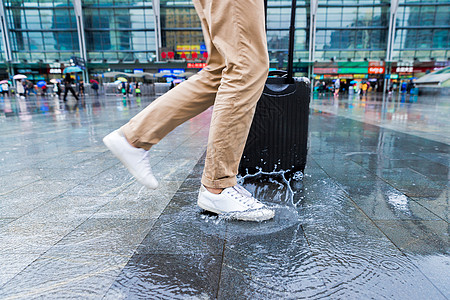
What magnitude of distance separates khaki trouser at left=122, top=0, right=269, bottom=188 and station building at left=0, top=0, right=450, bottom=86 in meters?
40.2

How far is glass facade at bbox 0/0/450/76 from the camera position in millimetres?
38594

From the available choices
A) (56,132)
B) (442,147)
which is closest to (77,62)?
(56,132)

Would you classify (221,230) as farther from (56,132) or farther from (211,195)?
(56,132)

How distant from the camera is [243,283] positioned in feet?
3.48

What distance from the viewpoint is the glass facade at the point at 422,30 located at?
37.8 metres

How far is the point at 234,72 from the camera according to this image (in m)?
1.43

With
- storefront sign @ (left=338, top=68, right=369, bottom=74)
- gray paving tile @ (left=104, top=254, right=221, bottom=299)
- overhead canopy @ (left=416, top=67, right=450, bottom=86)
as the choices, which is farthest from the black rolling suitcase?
storefront sign @ (left=338, top=68, right=369, bottom=74)

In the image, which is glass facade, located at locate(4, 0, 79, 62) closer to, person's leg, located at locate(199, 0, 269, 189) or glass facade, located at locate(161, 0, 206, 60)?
glass facade, located at locate(161, 0, 206, 60)

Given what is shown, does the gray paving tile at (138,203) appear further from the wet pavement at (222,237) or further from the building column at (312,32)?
the building column at (312,32)

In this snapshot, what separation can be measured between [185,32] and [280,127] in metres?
43.3

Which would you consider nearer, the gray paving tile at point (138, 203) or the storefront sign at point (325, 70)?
the gray paving tile at point (138, 203)

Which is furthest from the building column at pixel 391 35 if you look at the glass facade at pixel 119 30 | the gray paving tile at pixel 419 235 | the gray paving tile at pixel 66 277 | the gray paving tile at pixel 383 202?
the gray paving tile at pixel 66 277

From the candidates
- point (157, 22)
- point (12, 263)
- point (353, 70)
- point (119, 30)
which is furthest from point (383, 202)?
point (119, 30)

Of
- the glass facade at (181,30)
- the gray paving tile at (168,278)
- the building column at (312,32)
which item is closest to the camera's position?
the gray paving tile at (168,278)
